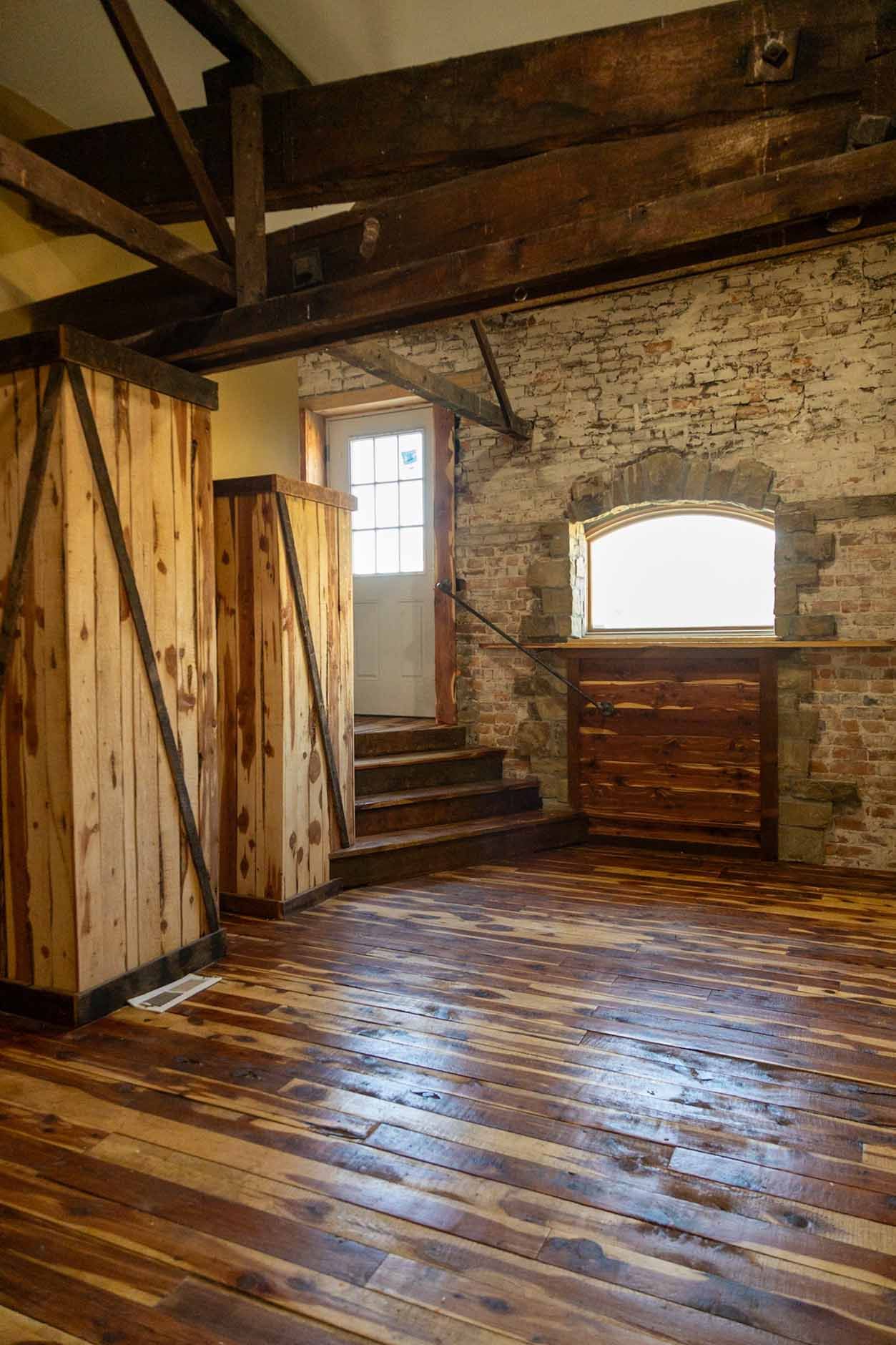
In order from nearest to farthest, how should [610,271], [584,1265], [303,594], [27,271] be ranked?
[584,1265]
[610,271]
[27,271]
[303,594]

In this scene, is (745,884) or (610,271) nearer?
(610,271)

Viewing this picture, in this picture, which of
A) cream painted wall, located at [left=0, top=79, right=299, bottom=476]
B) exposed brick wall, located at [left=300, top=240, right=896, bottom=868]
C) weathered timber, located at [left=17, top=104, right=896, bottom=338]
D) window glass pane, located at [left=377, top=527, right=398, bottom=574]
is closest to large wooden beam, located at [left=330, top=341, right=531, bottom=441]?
exposed brick wall, located at [left=300, top=240, right=896, bottom=868]

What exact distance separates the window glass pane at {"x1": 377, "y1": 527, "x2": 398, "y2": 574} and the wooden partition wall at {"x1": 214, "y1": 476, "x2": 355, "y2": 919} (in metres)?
2.17

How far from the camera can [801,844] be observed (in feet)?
15.9

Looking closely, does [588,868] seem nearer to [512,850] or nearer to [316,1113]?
[512,850]

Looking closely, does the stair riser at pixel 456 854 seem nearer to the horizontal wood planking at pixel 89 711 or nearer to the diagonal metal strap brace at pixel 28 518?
the horizontal wood planking at pixel 89 711

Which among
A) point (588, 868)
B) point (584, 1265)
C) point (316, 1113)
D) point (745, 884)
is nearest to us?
point (584, 1265)

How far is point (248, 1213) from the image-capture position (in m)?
1.76

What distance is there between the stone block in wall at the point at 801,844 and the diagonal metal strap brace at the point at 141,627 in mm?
3284

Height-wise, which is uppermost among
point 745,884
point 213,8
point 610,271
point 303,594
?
point 213,8

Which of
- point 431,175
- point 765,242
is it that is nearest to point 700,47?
point 765,242

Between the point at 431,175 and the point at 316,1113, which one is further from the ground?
the point at 431,175

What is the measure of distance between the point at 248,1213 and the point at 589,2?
136 inches

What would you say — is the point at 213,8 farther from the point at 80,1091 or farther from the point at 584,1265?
the point at 584,1265
